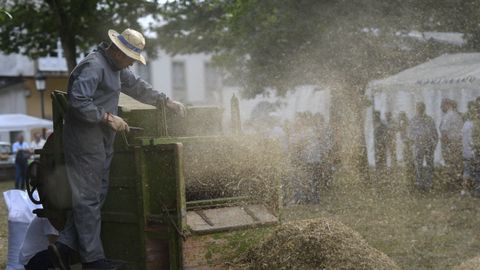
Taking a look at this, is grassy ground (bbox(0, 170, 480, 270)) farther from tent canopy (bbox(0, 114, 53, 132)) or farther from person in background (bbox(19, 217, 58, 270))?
tent canopy (bbox(0, 114, 53, 132))

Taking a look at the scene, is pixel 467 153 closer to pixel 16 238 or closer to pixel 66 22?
pixel 16 238

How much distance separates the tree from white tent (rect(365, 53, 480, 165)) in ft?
21.2

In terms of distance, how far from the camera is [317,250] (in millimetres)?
4246

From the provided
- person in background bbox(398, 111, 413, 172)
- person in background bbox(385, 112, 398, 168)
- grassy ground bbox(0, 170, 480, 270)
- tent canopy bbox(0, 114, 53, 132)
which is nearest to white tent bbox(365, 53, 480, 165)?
person in background bbox(385, 112, 398, 168)

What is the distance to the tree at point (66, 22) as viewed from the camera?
16.0 metres

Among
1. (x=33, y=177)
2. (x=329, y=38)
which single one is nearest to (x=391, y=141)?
(x=329, y=38)

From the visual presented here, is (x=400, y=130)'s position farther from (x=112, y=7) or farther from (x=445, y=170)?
(x=112, y=7)

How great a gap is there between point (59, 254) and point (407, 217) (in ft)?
17.2

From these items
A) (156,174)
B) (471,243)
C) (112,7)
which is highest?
(112,7)

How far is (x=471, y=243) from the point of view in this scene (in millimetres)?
6906

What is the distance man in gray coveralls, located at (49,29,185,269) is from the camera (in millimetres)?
4598

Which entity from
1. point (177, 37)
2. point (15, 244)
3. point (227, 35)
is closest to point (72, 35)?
point (227, 35)

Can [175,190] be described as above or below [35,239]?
above

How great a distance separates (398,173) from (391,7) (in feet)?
10.2
